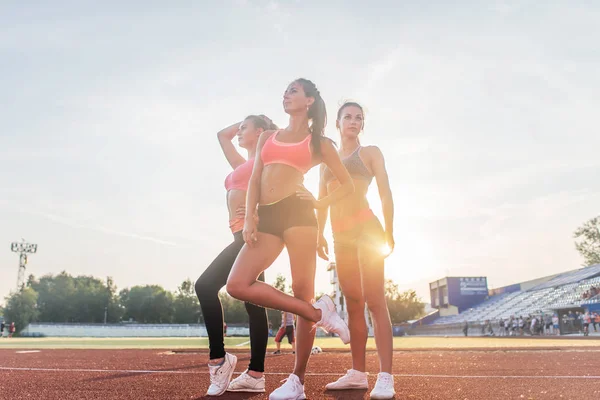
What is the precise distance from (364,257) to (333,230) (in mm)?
443

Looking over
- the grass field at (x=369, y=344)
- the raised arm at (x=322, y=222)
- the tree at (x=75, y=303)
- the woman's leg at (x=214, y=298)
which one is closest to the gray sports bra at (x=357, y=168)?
the raised arm at (x=322, y=222)

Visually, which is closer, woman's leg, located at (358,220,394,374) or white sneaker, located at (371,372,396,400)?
white sneaker, located at (371,372,396,400)

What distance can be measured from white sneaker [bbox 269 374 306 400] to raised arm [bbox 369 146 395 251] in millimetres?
1313

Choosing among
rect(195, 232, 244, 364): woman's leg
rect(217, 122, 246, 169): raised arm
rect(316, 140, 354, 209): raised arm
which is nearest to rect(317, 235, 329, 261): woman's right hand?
rect(316, 140, 354, 209): raised arm

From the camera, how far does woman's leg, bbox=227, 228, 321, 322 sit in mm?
3215

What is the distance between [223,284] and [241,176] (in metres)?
1.00

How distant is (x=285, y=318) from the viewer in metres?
14.0

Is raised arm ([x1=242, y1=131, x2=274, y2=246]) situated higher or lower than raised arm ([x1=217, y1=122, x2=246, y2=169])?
lower

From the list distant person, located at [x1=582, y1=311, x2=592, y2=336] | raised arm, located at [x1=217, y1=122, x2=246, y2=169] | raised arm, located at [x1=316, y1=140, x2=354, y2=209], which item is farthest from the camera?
distant person, located at [x1=582, y1=311, x2=592, y2=336]

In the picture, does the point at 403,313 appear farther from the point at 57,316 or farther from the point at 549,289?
the point at 57,316

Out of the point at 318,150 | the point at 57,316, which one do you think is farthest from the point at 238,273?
the point at 57,316

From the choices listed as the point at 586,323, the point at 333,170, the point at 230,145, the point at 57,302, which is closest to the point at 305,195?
the point at 333,170

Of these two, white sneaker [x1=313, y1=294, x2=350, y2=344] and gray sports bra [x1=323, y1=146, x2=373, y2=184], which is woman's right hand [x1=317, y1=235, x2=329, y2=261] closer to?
white sneaker [x1=313, y1=294, x2=350, y2=344]

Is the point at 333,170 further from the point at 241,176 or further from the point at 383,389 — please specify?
the point at 383,389
